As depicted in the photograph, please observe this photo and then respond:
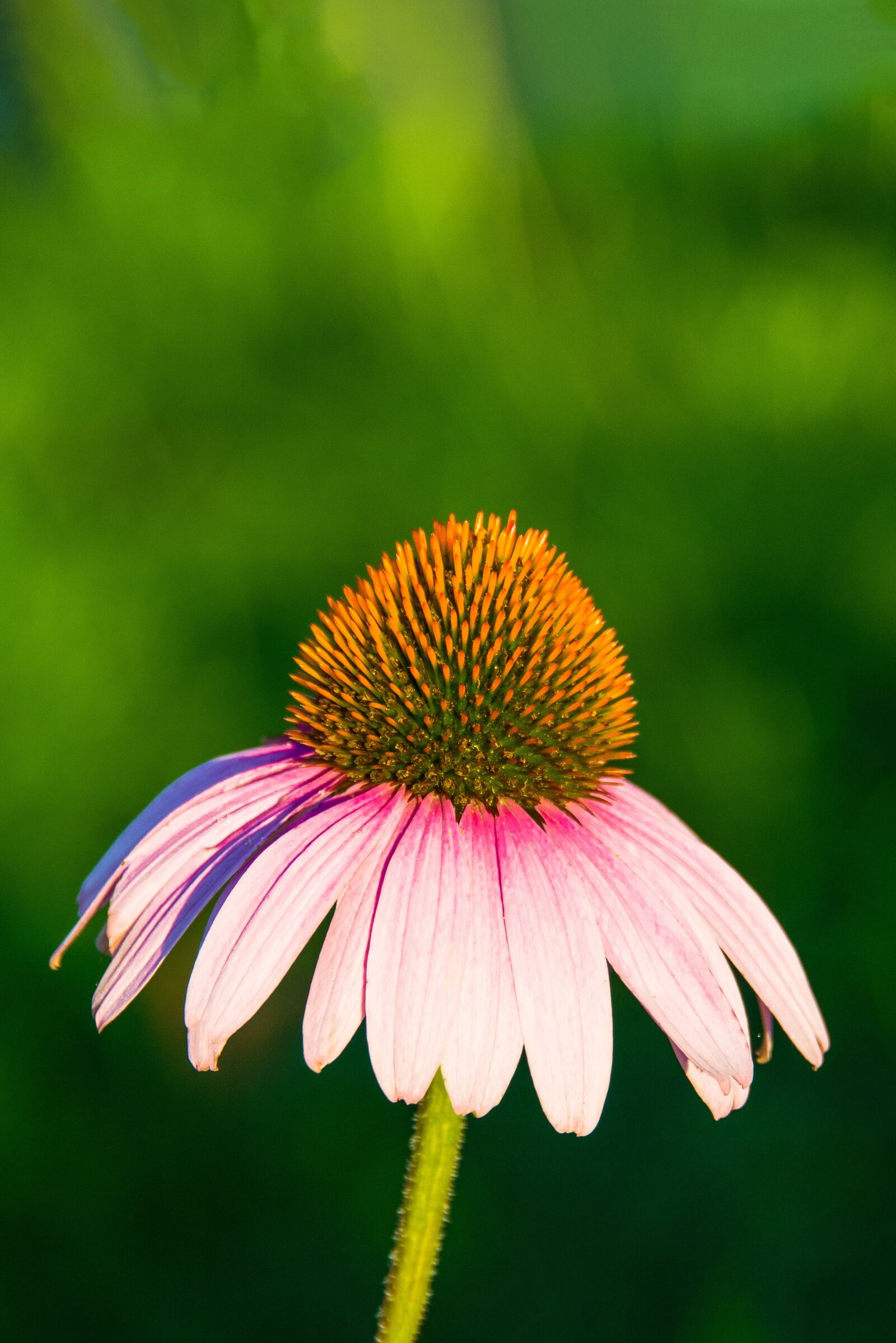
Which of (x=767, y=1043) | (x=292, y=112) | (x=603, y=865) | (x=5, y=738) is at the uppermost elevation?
(x=292, y=112)

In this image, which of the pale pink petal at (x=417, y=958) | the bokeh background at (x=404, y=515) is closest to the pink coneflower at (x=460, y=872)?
the pale pink petal at (x=417, y=958)

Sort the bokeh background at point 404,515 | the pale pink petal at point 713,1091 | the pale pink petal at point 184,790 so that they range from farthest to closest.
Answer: the bokeh background at point 404,515 < the pale pink petal at point 184,790 < the pale pink petal at point 713,1091

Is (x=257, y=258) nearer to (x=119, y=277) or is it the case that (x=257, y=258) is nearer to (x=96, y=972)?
(x=119, y=277)

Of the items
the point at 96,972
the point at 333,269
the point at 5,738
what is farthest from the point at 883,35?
the point at 5,738

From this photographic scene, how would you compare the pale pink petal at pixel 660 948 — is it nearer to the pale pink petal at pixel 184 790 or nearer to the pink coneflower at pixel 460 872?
the pink coneflower at pixel 460 872

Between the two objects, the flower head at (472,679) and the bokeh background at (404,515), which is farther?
the bokeh background at (404,515)

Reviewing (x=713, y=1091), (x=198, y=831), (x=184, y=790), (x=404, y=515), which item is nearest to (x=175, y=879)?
(x=198, y=831)
